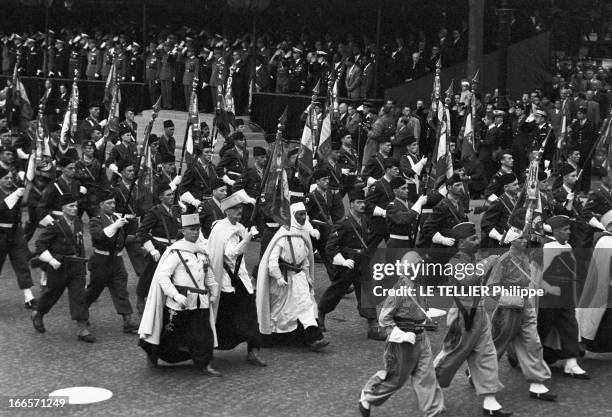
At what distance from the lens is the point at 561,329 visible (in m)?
10.9

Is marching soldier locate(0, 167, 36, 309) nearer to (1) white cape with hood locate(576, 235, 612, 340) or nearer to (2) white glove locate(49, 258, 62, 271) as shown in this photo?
(2) white glove locate(49, 258, 62, 271)

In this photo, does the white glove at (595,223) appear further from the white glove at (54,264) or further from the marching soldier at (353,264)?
the white glove at (54,264)

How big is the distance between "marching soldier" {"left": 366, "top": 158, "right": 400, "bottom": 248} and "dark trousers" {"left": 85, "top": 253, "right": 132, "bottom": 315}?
10.5 ft

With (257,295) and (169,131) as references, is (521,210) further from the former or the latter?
(169,131)

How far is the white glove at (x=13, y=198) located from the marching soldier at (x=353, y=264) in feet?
12.8

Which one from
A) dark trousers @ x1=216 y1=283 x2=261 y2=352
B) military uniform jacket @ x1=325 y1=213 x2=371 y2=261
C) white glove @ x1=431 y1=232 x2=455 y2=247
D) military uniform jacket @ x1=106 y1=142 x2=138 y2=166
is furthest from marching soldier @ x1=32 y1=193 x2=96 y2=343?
military uniform jacket @ x1=106 y1=142 x2=138 y2=166

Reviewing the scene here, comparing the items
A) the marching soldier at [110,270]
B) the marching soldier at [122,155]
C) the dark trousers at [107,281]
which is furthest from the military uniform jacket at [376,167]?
the dark trousers at [107,281]

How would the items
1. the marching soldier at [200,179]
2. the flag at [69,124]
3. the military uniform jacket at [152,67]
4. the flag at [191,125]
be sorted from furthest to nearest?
1. the military uniform jacket at [152,67]
2. the flag at [69,124]
3. the marching soldier at [200,179]
4. the flag at [191,125]

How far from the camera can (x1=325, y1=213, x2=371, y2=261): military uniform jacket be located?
496 inches

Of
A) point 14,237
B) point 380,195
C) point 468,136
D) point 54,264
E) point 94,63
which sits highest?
point 94,63

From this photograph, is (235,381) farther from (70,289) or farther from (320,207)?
(320,207)

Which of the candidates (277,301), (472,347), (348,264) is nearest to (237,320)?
(277,301)

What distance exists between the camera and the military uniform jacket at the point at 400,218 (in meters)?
13.4

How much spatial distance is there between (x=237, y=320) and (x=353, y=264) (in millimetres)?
1684
